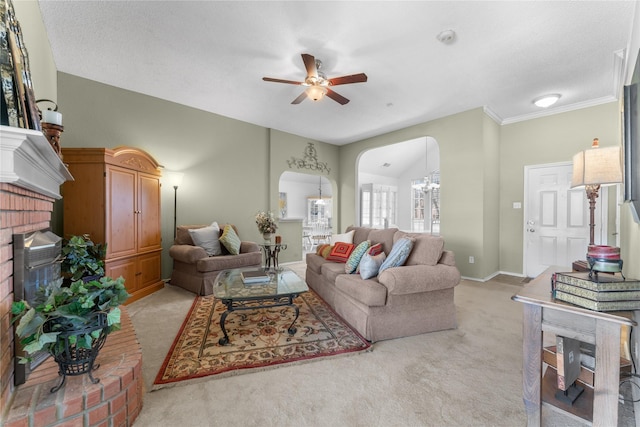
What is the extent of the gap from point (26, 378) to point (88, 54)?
3.32 meters

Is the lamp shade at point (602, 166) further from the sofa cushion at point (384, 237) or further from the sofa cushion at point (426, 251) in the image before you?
the sofa cushion at point (384, 237)

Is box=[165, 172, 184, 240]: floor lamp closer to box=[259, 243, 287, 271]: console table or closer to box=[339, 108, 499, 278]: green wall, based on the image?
box=[259, 243, 287, 271]: console table

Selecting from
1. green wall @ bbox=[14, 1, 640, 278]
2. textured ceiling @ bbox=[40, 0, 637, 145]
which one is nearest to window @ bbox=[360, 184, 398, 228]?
green wall @ bbox=[14, 1, 640, 278]

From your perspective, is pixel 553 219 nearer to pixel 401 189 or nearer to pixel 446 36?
pixel 446 36

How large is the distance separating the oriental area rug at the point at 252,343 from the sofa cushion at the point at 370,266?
0.53 meters

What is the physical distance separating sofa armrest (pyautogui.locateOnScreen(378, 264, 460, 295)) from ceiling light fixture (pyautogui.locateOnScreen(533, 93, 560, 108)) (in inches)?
130

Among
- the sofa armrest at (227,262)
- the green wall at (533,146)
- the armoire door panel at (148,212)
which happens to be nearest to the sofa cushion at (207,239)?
the sofa armrest at (227,262)

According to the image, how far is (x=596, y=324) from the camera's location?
114 centimetres

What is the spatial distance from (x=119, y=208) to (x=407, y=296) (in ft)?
11.2

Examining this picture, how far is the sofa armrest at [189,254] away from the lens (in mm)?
3588

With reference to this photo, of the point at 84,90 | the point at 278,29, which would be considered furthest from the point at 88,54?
the point at 278,29

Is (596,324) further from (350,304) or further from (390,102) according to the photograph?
(390,102)

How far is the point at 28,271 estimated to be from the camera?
1427 mm

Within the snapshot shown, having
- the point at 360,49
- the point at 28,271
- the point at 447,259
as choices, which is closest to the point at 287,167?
Answer: the point at 360,49
